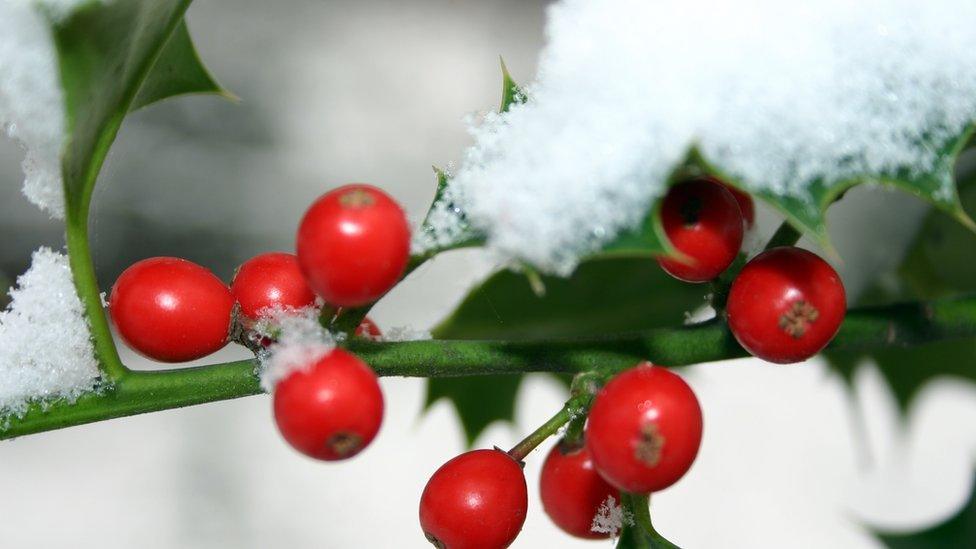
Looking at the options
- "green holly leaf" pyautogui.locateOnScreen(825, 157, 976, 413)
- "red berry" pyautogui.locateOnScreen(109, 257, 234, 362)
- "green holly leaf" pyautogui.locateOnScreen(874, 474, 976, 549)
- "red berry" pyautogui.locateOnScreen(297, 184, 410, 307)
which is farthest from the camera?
"green holly leaf" pyautogui.locateOnScreen(825, 157, 976, 413)

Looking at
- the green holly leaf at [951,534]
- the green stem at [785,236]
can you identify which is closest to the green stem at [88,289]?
the green stem at [785,236]

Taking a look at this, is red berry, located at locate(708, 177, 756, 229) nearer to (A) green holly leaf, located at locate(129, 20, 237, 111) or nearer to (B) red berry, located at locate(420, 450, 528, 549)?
(B) red berry, located at locate(420, 450, 528, 549)

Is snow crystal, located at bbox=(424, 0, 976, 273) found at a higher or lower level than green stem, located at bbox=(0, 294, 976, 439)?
higher

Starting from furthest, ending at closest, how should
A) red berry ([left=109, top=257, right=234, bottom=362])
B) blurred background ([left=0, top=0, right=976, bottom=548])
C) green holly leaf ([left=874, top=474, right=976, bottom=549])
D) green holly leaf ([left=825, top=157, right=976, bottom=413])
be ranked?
blurred background ([left=0, top=0, right=976, bottom=548]) → green holly leaf ([left=825, top=157, right=976, bottom=413]) → green holly leaf ([left=874, top=474, right=976, bottom=549]) → red berry ([left=109, top=257, right=234, bottom=362])

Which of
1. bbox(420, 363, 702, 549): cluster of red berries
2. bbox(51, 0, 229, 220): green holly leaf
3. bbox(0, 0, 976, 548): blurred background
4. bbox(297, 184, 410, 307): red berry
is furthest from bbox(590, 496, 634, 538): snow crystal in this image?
bbox(0, 0, 976, 548): blurred background

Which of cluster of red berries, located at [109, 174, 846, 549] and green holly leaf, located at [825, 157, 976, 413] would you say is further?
green holly leaf, located at [825, 157, 976, 413]

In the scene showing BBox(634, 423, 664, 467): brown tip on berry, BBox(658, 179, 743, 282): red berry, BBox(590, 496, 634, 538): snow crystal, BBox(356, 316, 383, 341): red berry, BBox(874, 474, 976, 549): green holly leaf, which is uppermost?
BBox(658, 179, 743, 282): red berry
